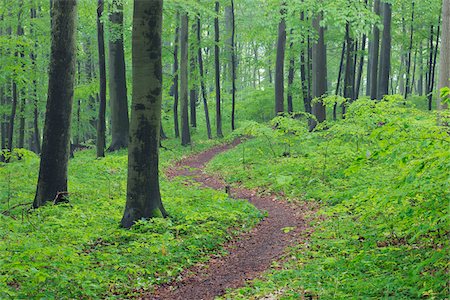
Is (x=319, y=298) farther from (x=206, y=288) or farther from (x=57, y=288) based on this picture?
(x=57, y=288)

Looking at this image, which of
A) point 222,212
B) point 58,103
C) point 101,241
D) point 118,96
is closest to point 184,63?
point 118,96

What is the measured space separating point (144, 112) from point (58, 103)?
9.16 ft

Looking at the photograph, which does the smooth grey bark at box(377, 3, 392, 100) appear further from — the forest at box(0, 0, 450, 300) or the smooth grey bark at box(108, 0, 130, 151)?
the smooth grey bark at box(108, 0, 130, 151)

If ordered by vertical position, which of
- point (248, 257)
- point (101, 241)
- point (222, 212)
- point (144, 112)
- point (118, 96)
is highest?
point (118, 96)

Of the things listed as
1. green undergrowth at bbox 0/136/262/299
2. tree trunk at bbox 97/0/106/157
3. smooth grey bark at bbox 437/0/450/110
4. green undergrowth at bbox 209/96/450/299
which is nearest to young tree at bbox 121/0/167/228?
green undergrowth at bbox 0/136/262/299

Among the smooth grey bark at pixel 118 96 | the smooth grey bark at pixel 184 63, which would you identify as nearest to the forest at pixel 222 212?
the smooth grey bark at pixel 118 96

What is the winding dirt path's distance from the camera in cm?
629

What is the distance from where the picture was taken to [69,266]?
584 centimetres

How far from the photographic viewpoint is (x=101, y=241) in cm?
773

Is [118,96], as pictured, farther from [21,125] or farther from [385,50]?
[385,50]

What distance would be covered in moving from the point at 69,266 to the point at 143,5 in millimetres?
4797

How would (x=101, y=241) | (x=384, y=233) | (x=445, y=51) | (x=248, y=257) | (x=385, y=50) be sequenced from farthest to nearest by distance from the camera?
(x=385, y=50) → (x=445, y=51) → (x=101, y=241) → (x=248, y=257) → (x=384, y=233)

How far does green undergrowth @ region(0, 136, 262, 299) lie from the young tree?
1.46 feet

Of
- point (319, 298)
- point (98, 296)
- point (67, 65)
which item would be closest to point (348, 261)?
point (319, 298)
